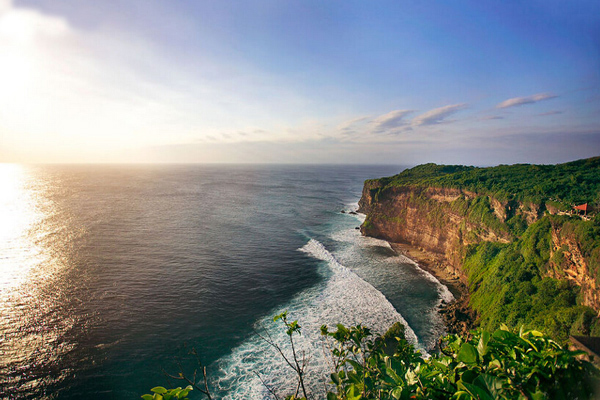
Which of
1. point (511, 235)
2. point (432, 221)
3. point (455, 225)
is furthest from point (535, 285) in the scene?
point (432, 221)

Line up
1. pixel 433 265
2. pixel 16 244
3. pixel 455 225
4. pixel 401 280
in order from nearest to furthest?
pixel 401 280, pixel 433 265, pixel 455 225, pixel 16 244

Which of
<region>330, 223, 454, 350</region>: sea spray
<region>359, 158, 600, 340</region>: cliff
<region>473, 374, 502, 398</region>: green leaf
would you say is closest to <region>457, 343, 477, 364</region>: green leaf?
<region>473, 374, 502, 398</region>: green leaf

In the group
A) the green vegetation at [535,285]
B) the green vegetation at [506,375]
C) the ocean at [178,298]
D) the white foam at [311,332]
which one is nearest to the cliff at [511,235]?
the green vegetation at [535,285]

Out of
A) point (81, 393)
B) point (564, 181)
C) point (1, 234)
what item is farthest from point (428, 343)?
point (1, 234)

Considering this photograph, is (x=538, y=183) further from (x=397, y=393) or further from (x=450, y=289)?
(x=397, y=393)

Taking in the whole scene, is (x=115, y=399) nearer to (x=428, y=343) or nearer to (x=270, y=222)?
(x=428, y=343)

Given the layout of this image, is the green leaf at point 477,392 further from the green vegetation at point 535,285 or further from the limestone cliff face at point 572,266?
the limestone cliff face at point 572,266

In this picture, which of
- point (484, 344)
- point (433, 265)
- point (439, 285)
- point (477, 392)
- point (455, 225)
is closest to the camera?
point (477, 392)

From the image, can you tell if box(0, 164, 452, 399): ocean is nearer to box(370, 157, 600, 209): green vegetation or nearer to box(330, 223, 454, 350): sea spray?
→ box(330, 223, 454, 350): sea spray
